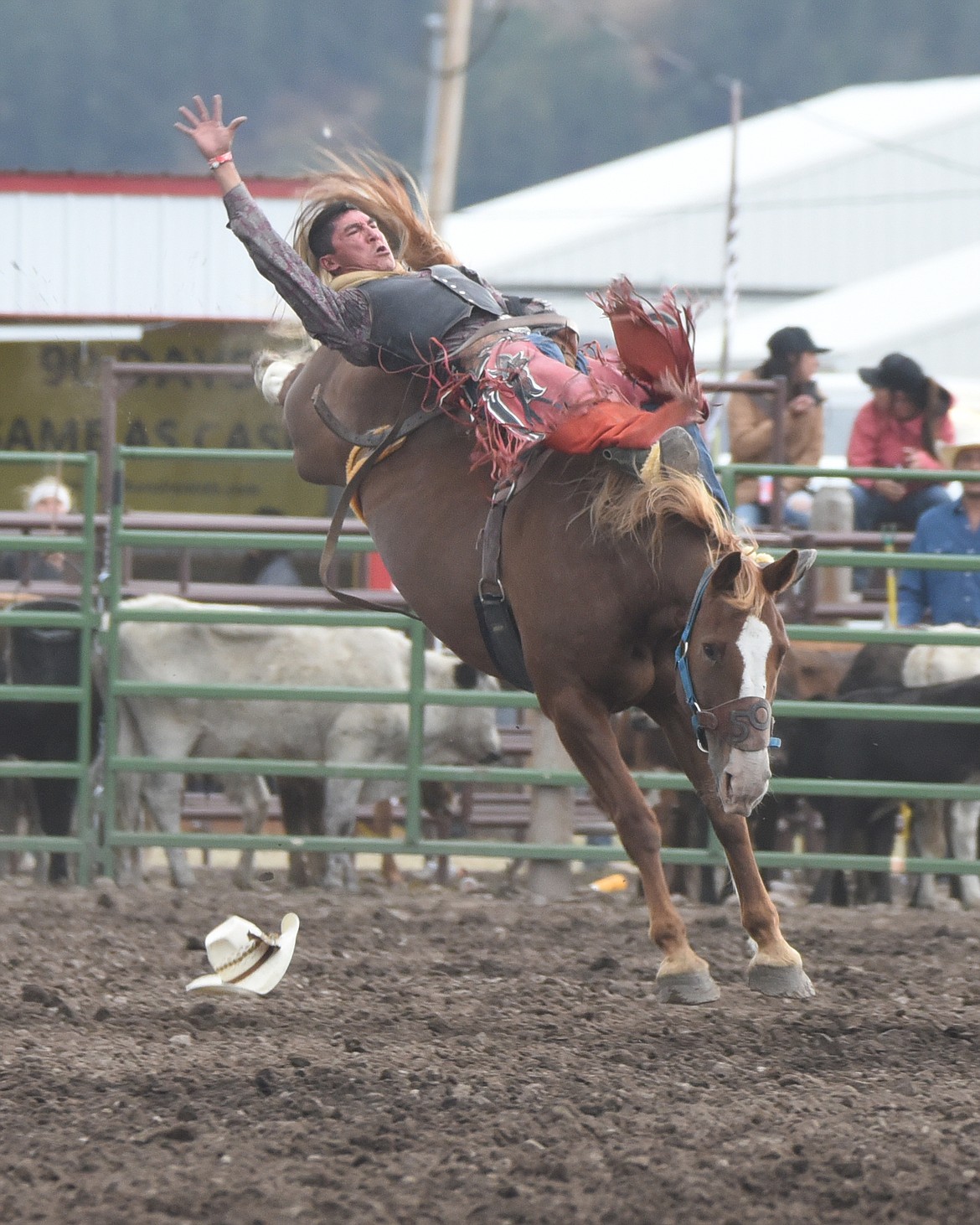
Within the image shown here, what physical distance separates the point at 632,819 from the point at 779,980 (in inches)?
20.5

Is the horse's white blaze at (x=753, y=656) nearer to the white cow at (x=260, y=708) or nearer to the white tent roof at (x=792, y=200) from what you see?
the white cow at (x=260, y=708)

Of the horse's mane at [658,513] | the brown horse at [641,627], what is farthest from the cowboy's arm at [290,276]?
the horse's mane at [658,513]

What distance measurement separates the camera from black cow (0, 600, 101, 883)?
7.73 m

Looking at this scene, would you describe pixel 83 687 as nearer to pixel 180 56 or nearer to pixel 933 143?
pixel 933 143

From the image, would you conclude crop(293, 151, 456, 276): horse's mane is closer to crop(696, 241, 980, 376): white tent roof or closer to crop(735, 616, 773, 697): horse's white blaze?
crop(735, 616, 773, 697): horse's white blaze

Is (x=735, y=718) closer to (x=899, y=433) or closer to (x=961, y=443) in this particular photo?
(x=961, y=443)

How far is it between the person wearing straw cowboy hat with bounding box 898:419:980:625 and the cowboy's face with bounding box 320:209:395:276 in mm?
3152

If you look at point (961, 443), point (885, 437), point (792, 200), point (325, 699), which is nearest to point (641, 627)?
point (325, 699)

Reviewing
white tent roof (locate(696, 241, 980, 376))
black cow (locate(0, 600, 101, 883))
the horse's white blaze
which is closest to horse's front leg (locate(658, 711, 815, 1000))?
the horse's white blaze

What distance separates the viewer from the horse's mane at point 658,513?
14.3 feet

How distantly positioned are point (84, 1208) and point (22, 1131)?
53 centimetres

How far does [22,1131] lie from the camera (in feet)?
11.5

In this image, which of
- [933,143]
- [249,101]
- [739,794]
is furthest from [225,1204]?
[249,101]

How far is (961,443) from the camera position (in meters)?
7.82
